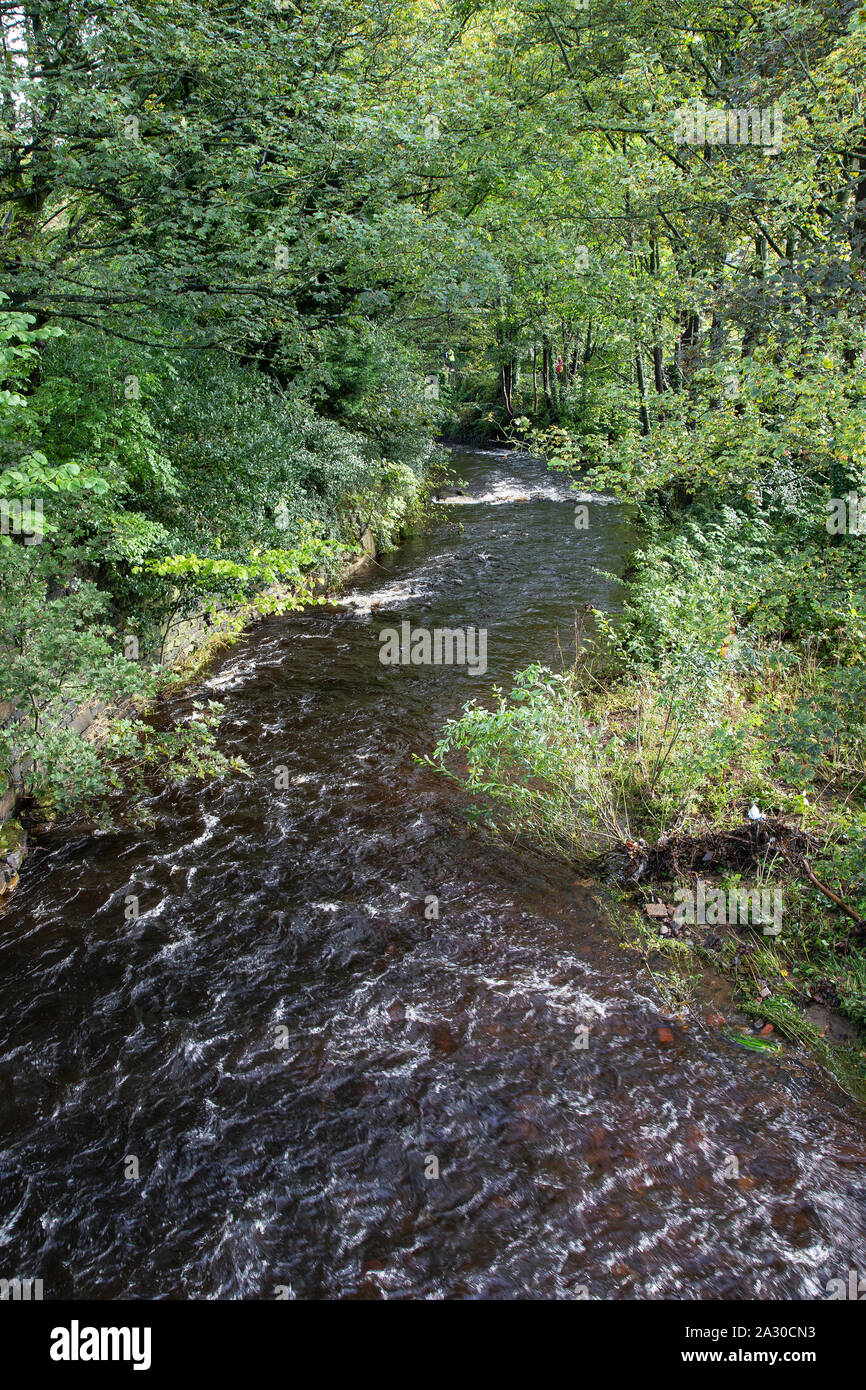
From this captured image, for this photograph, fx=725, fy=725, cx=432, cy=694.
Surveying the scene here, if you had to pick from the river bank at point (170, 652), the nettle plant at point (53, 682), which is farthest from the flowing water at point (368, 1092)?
the nettle plant at point (53, 682)

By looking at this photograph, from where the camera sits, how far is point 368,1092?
175 inches

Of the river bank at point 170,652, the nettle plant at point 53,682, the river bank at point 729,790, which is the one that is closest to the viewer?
the river bank at point 729,790

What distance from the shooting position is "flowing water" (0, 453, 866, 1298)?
3629 mm

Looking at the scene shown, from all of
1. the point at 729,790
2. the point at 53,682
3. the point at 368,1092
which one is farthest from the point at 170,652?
the point at 729,790

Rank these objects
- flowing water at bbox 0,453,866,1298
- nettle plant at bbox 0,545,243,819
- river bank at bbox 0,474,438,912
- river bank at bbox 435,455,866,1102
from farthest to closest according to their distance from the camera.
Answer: river bank at bbox 0,474,438,912, nettle plant at bbox 0,545,243,819, river bank at bbox 435,455,866,1102, flowing water at bbox 0,453,866,1298

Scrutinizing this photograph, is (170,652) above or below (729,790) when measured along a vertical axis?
above

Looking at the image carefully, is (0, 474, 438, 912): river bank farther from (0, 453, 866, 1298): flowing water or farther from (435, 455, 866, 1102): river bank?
(435, 455, 866, 1102): river bank

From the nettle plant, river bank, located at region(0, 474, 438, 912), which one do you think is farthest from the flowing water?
the nettle plant

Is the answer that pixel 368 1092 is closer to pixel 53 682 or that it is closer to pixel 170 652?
pixel 53 682

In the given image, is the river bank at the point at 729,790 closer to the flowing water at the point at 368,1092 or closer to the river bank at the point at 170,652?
the flowing water at the point at 368,1092

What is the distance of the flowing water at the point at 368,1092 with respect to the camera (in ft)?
11.9

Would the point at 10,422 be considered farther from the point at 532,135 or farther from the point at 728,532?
the point at 532,135

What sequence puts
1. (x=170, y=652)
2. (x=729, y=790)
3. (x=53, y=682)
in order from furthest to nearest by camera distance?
(x=170, y=652) → (x=729, y=790) → (x=53, y=682)

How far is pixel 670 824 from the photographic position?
6.34 meters
